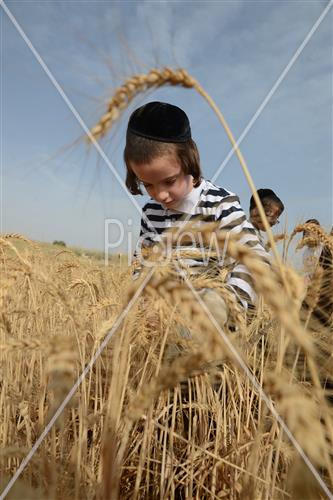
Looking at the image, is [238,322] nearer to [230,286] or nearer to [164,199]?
[230,286]

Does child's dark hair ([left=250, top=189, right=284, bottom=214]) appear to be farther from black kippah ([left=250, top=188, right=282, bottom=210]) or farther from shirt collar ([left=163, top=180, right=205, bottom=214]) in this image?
shirt collar ([left=163, top=180, right=205, bottom=214])

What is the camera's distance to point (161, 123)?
168 centimetres

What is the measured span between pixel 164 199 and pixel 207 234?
1.11 metres

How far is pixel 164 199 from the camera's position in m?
1.63

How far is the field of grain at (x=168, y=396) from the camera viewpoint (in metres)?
0.51

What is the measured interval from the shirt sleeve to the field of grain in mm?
113

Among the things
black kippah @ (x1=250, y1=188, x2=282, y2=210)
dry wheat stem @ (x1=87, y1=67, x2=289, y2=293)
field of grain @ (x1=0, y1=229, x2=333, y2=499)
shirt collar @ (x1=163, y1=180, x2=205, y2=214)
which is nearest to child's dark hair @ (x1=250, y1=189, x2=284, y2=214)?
black kippah @ (x1=250, y1=188, x2=282, y2=210)

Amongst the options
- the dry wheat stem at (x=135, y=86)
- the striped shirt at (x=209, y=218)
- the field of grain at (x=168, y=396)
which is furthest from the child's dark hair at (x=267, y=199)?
the dry wheat stem at (x=135, y=86)

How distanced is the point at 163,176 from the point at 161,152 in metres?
0.10

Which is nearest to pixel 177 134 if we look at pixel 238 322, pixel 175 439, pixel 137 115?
pixel 137 115

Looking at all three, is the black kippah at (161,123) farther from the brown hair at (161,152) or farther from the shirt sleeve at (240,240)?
the shirt sleeve at (240,240)

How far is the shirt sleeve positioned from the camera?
131 centimetres

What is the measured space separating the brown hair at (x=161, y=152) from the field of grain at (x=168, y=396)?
453 millimetres

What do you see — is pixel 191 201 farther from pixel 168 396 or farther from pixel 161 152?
pixel 168 396
